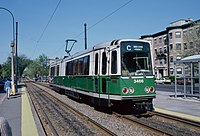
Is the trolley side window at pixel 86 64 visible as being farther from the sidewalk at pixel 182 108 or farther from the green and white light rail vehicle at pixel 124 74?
the sidewalk at pixel 182 108

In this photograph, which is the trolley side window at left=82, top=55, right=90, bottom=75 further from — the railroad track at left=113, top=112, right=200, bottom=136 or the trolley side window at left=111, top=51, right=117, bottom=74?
the railroad track at left=113, top=112, right=200, bottom=136

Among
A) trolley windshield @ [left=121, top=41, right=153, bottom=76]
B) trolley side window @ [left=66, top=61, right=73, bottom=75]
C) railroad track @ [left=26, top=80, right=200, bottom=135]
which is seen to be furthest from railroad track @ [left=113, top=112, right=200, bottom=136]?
trolley side window @ [left=66, top=61, right=73, bottom=75]

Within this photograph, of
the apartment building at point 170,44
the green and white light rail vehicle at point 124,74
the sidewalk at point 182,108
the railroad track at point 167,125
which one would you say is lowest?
the railroad track at point 167,125

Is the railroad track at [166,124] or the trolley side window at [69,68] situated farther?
the trolley side window at [69,68]

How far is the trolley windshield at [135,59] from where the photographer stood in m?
11.1

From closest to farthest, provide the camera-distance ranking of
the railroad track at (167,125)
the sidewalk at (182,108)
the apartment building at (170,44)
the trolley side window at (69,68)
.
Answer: the railroad track at (167,125) → the sidewalk at (182,108) → the trolley side window at (69,68) → the apartment building at (170,44)

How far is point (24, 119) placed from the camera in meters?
11.3

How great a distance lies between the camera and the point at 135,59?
37.1 ft

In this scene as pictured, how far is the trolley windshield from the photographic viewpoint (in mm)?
11113

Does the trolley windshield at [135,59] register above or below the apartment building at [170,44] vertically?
below

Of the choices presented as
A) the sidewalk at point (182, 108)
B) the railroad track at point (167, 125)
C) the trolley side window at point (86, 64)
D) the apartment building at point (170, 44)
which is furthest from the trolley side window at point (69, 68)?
the apartment building at point (170, 44)

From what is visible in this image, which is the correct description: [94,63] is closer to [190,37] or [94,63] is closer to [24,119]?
[24,119]

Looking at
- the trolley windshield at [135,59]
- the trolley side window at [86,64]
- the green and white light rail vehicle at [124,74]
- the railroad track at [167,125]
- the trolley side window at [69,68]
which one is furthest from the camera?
the trolley side window at [69,68]

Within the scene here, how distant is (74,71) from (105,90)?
6.24 metres
